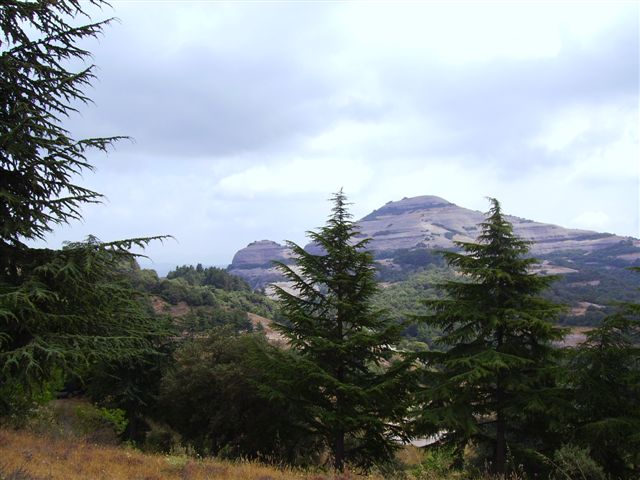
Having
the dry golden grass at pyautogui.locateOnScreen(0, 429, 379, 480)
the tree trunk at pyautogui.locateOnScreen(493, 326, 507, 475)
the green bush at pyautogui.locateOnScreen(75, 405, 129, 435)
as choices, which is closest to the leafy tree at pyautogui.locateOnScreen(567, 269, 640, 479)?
the tree trunk at pyautogui.locateOnScreen(493, 326, 507, 475)

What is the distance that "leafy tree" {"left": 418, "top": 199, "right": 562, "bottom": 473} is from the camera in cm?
1346

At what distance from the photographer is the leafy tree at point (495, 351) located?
13.5m

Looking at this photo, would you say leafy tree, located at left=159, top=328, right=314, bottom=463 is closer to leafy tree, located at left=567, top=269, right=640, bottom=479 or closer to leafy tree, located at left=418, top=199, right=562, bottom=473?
leafy tree, located at left=418, top=199, right=562, bottom=473

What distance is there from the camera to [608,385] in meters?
12.8

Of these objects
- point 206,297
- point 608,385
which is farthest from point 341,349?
point 206,297

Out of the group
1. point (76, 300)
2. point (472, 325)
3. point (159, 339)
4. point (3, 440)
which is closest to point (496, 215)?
point (472, 325)

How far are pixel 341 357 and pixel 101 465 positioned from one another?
8753mm

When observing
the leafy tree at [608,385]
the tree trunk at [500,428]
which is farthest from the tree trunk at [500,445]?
the leafy tree at [608,385]

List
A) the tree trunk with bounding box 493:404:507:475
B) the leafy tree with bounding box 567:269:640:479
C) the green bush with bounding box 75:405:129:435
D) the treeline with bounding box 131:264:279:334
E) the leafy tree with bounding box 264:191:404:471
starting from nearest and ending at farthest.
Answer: the leafy tree with bounding box 567:269:640:479
the tree trunk with bounding box 493:404:507:475
the leafy tree with bounding box 264:191:404:471
the green bush with bounding box 75:405:129:435
the treeline with bounding box 131:264:279:334

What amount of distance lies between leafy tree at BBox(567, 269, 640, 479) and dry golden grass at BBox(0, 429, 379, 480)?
6.84m

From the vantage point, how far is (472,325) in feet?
49.2

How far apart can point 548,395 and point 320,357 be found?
7.48 m

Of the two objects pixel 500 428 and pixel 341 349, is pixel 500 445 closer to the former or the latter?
pixel 500 428

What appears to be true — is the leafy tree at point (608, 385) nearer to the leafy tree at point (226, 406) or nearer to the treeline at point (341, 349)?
the treeline at point (341, 349)
